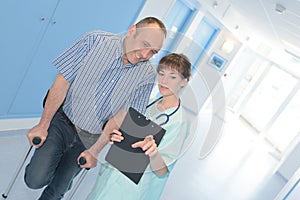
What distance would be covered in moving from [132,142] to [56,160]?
859 mm

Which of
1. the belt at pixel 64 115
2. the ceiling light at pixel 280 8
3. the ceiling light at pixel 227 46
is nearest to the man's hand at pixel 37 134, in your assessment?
the belt at pixel 64 115

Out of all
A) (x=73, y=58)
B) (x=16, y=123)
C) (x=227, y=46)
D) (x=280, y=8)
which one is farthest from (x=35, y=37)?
(x=227, y=46)

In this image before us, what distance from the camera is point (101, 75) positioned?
4.51 ft

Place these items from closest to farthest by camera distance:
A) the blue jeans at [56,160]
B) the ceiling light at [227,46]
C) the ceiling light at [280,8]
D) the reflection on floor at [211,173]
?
the blue jeans at [56,160]
the reflection on floor at [211,173]
the ceiling light at [280,8]
the ceiling light at [227,46]

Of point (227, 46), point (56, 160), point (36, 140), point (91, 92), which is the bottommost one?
point (56, 160)

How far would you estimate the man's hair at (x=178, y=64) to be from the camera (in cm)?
80

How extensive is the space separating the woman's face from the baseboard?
2.17 meters

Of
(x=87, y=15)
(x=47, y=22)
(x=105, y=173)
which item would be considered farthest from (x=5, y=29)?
(x=105, y=173)

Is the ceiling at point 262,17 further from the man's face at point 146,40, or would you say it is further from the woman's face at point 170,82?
the woman's face at point 170,82

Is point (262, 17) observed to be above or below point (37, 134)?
above

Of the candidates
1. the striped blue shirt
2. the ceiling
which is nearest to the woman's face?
the striped blue shirt

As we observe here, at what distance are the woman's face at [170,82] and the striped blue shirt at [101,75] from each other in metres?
0.46

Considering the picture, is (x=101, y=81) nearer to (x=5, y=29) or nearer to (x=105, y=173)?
(x=105, y=173)

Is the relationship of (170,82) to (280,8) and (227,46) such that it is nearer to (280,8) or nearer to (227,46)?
(280,8)
